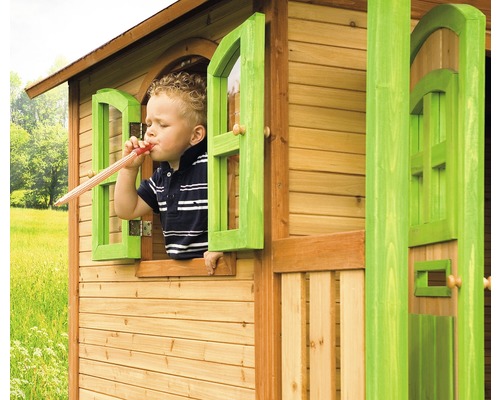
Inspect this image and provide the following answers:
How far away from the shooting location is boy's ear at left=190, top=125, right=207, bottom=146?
546 cm

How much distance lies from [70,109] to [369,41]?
146 inches

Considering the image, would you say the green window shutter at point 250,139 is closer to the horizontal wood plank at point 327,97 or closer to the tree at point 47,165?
the horizontal wood plank at point 327,97

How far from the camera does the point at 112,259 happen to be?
6016 millimetres

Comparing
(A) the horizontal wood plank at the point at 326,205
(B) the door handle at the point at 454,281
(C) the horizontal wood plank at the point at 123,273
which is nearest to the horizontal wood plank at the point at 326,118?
(A) the horizontal wood plank at the point at 326,205

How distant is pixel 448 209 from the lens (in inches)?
159

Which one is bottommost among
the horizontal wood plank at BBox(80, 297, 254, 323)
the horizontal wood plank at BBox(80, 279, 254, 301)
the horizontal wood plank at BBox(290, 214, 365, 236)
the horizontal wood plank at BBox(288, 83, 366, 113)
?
the horizontal wood plank at BBox(80, 297, 254, 323)

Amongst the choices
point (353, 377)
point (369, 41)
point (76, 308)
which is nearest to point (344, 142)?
point (369, 41)

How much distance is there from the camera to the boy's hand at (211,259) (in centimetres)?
494

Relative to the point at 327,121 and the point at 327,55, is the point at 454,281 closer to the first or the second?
the point at 327,121

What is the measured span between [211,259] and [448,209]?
1.44m

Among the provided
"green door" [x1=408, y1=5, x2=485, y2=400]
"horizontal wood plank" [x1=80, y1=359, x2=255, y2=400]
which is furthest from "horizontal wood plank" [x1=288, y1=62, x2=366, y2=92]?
"horizontal wood plank" [x1=80, y1=359, x2=255, y2=400]

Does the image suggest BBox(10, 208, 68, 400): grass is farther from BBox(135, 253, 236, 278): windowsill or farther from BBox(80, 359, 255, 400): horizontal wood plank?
BBox(135, 253, 236, 278): windowsill

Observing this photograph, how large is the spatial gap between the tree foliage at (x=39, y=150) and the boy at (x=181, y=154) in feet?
25.6
